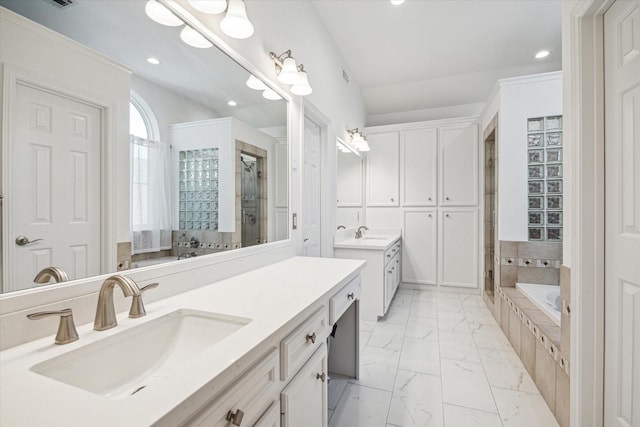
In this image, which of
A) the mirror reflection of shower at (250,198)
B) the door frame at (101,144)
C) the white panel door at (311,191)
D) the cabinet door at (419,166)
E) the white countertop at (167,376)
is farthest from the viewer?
the cabinet door at (419,166)

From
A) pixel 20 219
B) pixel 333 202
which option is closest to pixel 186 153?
pixel 20 219

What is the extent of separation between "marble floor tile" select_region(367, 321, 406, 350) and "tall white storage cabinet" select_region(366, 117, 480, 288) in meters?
1.40

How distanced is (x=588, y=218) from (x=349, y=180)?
9.04 ft

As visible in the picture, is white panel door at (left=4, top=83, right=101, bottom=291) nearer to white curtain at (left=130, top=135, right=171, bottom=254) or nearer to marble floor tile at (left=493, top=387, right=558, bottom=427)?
white curtain at (left=130, top=135, right=171, bottom=254)

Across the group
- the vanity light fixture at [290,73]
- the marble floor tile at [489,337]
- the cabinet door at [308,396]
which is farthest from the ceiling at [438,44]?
the marble floor tile at [489,337]

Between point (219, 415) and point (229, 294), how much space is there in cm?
57

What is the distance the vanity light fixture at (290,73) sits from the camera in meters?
1.80

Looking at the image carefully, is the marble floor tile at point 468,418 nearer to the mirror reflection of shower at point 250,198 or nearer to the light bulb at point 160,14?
the mirror reflection of shower at point 250,198

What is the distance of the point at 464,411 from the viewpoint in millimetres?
1671

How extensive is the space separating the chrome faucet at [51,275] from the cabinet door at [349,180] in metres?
2.68

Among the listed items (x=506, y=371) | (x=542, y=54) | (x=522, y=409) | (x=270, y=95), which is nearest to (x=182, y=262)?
(x=270, y=95)

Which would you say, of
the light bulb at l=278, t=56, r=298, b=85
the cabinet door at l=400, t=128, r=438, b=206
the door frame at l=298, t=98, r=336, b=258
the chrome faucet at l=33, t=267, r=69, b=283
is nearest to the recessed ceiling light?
the cabinet door at l=400, t=128, r=438, b=206

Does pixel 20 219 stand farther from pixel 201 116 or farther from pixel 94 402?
pixel 201 116

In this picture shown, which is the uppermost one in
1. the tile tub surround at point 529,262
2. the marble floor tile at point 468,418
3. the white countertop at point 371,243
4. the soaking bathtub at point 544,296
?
the white countertop at point 371,243
